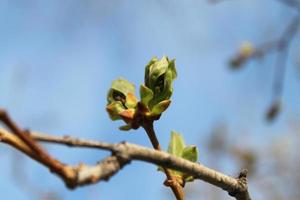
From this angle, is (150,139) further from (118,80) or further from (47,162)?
(47,162)

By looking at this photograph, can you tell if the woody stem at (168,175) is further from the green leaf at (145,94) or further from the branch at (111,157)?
the branch at (111,157)

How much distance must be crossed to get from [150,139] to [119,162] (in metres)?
0.33

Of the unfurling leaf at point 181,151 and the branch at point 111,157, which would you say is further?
the unfurling leaf at point 181,151

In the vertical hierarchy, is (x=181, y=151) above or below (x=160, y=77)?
below

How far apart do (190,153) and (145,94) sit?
157mm

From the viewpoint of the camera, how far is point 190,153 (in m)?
1.09

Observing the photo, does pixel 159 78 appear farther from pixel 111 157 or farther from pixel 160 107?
pixel 111 157

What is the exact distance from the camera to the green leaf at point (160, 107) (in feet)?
3.37

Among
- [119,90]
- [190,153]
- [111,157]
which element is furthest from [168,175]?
[111,157]

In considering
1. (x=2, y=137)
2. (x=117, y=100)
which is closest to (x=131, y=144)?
(x=2, y=137)

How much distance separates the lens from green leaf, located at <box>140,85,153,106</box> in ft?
3.41

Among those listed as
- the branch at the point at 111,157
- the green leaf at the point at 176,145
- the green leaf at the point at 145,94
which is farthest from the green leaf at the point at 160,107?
the branch at the point at 111,157

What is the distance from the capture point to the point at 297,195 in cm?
708

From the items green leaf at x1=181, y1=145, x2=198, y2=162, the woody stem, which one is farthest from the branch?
green leaf at x1=181, y1=145, x2=198, y2=162
